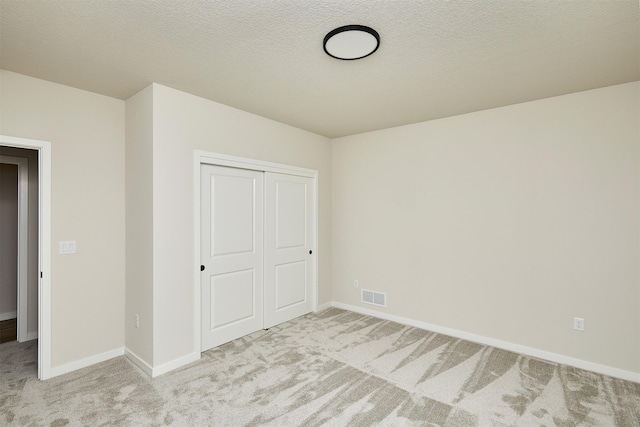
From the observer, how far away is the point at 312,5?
69.7 inches

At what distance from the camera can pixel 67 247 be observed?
2891 millimetres

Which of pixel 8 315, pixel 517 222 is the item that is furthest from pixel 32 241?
pixel 517 222

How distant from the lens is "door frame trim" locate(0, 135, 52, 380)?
8.97 feet

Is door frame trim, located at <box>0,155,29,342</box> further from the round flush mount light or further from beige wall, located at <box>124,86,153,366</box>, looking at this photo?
the round flush mount light

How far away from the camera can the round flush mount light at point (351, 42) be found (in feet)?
6.48

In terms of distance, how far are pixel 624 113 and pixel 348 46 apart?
259 cm

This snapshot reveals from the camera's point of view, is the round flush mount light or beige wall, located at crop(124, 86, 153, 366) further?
beige wall, located at crop(124, 86, 153, 366)

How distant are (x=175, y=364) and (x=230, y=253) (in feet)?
3.87

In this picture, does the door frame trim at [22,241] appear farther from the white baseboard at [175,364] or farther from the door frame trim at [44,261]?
the white baseboard at [175,364]

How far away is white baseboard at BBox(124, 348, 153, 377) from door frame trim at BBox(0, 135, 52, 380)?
595mm

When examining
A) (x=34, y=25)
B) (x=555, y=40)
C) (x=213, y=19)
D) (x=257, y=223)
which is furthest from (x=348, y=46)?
(x=257, y=223)

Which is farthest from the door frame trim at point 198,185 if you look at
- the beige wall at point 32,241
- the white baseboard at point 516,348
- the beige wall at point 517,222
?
the white baseboard at point 516,348

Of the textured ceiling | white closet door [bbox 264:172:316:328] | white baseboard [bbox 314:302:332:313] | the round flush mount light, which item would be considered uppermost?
the textured ceiling

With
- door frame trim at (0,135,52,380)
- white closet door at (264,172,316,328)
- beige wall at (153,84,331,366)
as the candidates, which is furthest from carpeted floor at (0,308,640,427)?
white closet door at (264,172,316,328)
